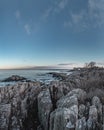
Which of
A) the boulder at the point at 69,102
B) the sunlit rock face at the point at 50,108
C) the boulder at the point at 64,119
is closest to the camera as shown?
the boulder at the point at 64,119

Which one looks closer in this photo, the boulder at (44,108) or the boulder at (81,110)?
the boulder at (81,110)

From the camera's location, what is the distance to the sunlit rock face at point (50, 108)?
15859 mm

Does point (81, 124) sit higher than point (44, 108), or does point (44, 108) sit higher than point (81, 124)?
point (44, 108)

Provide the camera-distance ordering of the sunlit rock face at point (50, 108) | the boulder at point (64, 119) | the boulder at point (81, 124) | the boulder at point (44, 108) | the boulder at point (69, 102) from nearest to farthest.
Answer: the boulder at point (81, 124) → the boulder at point (64, 119) → the sunlit rock face at point (50, 108) → the boulder at point (69, 102) → the boulder at point (44, 108)

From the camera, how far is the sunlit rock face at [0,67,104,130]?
52.0 ft

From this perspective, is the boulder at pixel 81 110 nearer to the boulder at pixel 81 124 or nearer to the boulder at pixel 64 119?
the boulder at pixel 64 119

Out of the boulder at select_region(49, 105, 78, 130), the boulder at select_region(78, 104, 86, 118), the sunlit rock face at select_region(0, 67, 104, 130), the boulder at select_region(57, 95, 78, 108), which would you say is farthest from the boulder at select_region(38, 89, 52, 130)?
the boulder at select_region(78, 104, 86, 118)

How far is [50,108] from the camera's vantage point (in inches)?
781

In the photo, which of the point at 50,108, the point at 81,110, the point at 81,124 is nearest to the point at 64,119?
the point at 81,124

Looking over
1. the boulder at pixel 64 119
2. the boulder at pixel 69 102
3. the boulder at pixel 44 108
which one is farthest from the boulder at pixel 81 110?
the boulder at pixel 44 108

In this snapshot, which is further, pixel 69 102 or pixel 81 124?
pixel 69 102

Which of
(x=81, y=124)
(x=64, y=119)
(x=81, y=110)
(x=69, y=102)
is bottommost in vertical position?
(x=81, y=124)

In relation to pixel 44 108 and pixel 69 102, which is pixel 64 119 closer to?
pixel 69 102

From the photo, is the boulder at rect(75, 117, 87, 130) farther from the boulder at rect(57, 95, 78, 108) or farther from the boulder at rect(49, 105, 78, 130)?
the boulder at rect(57, 95, 78, 108)
